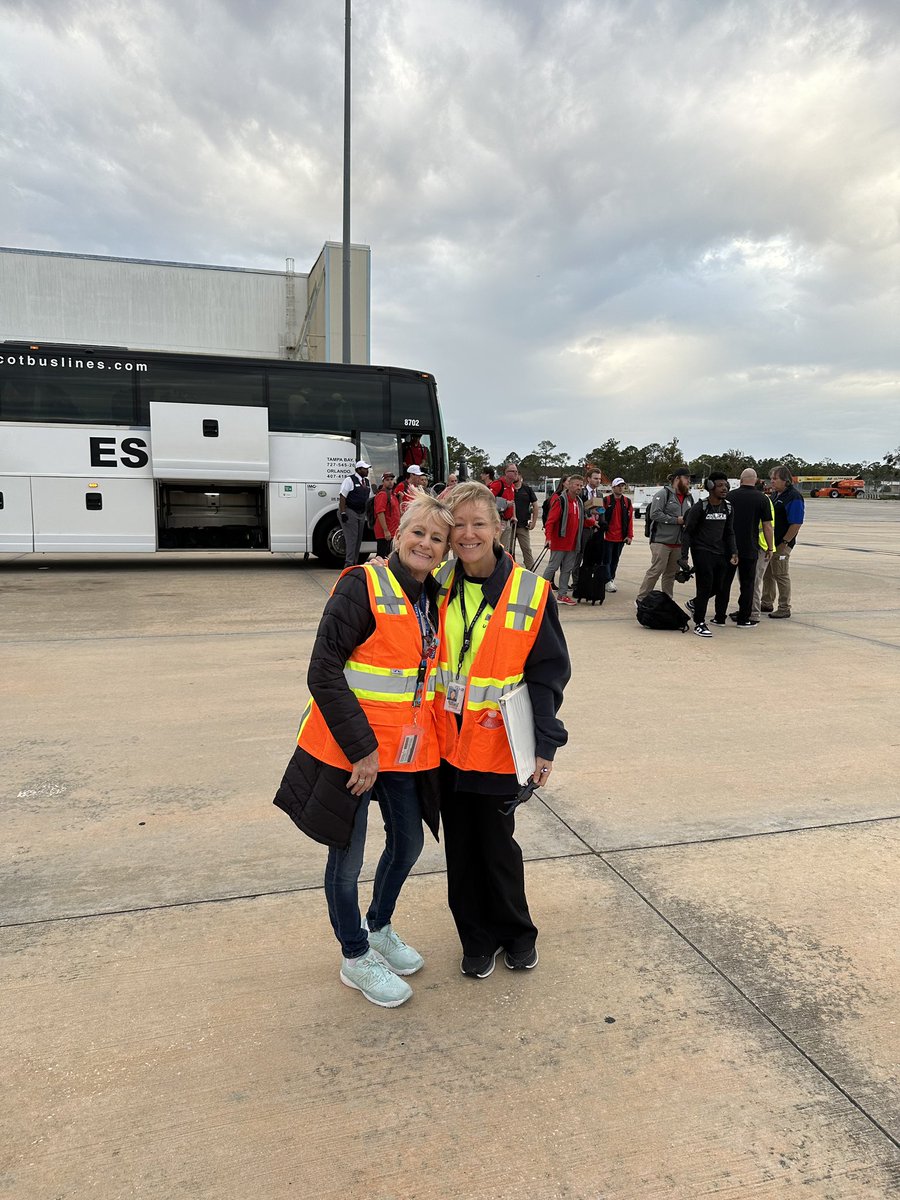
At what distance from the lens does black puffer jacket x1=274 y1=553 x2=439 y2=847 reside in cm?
221

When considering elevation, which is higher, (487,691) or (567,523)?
(567,523)

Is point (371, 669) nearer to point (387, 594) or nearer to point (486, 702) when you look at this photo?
point (387, 594)

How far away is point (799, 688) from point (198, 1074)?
5277 mm

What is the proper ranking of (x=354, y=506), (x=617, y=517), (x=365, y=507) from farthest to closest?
(x=365, y=507) → (x=354, y=506) → (x=617, y=517)

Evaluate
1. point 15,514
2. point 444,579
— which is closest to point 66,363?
point 15,514

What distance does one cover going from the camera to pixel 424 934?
2807 millimetres

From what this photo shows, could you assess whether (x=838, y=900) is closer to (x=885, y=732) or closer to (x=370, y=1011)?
(x=370, y=1011)

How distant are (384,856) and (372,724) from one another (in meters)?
0.54

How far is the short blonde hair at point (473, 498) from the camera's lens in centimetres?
238

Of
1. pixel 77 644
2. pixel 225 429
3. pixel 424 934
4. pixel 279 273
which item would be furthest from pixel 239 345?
pixel 424 934

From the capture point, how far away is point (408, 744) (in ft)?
7.73

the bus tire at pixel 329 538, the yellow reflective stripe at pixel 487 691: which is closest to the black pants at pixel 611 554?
the bus tire at pixel 329 538

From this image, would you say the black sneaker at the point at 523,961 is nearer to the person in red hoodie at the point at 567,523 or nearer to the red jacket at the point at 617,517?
the person in red hoodie at the point at 567,523

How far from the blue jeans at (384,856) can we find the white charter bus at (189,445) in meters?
11.4
